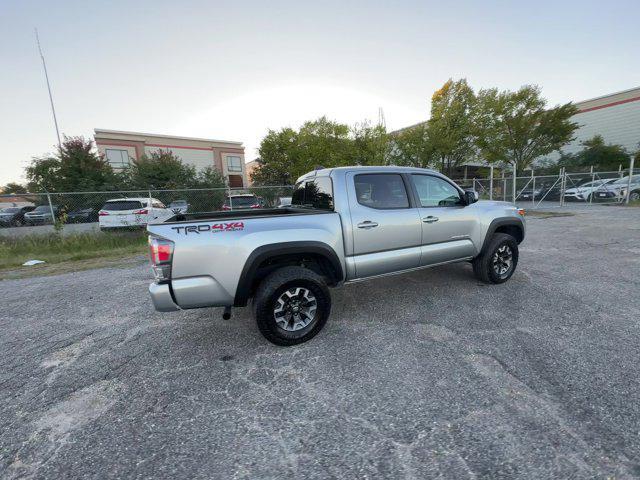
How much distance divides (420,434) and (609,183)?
24340 millimetres

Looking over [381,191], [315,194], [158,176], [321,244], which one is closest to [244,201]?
[315,194]

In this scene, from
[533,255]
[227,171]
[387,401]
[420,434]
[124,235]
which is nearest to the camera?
[420,434]

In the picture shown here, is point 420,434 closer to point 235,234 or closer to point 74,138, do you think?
point 235,234

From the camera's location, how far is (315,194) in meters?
3.83

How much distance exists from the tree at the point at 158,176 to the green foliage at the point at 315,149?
11.5 metres

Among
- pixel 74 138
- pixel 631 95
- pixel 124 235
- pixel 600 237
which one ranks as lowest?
pixel 600 237

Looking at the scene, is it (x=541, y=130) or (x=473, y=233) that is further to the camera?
(x=541, y=130)

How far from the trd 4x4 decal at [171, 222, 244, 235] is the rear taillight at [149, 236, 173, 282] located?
0.16 m

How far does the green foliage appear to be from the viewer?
65.8 ft

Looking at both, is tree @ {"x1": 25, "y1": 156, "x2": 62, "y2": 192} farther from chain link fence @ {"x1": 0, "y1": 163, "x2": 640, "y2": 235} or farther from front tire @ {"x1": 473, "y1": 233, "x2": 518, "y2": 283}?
front tire @ {"x1": 473, "y1": 233, "x2": 518, "y2": 283}

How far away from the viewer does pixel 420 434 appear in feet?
6.21

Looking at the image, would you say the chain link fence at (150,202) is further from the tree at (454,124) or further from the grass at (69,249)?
the tree at (454,124)

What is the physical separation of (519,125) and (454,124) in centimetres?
440

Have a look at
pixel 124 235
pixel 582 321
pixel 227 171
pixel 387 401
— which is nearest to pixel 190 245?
pixel 387 401
